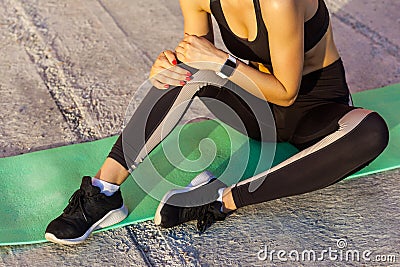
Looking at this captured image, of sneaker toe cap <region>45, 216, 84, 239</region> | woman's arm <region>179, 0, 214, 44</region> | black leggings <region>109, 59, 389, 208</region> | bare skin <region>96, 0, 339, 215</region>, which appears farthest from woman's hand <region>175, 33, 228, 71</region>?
sneaker toe cap <region>45, 216, 84, 239</region>

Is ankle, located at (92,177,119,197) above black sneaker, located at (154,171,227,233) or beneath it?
beneath

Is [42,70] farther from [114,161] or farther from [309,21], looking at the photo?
[309,21]

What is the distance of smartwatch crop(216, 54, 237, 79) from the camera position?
2281 mm

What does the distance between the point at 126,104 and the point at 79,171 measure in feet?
2.20

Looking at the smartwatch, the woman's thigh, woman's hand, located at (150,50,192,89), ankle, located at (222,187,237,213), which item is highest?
the smartwatch

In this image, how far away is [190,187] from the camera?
2547 millimetres

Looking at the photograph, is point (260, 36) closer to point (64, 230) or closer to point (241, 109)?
point (241, 109)

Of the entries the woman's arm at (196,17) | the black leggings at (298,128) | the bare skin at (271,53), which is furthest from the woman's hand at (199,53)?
the woman's arm at (196,17)

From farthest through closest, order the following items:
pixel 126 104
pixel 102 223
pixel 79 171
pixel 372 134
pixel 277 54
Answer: pixel 126 104 → pixel 79 171 → pixel 102 223 → pixel 372 134 → pixel 277 54

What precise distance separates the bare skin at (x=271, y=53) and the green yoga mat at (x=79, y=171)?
0.26 meters

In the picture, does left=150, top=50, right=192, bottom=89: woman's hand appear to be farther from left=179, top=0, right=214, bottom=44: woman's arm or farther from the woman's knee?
the woman's knee

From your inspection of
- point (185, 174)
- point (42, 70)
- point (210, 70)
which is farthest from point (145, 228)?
point (42, 70)

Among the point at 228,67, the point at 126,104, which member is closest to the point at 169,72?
the point at 228,67

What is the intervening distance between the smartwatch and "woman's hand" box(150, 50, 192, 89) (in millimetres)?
122
